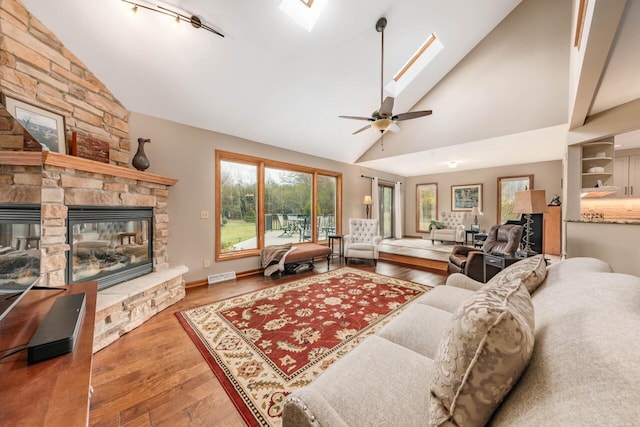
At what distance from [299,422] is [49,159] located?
105 inches

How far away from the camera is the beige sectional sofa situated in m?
0.40

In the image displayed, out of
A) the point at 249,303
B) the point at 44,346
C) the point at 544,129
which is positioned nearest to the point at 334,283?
the point at 249,303

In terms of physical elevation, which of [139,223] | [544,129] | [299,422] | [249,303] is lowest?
[249,303]

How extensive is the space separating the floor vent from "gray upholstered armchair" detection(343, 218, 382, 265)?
7.17ft

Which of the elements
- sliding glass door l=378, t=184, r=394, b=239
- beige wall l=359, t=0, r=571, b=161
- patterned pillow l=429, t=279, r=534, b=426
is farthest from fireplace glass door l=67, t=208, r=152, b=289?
sliding glass door l=378, t=184, r=394, b=239

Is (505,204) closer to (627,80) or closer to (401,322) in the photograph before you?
(627,80)

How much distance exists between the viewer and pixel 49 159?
1877 millimetres

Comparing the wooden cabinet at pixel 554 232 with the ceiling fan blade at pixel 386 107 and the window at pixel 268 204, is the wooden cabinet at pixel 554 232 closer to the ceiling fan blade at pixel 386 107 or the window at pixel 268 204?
the window at pixel 268 204

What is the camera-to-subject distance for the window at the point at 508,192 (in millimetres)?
6102

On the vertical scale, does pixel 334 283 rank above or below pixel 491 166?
below

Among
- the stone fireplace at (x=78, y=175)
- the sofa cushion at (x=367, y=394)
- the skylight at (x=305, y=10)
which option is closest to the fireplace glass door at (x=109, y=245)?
the stone fireplace at (x=78, y=175)

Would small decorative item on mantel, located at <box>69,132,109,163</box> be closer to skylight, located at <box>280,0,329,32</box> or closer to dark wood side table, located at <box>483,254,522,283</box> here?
skylight, located at <box>280,0,329,32</box>

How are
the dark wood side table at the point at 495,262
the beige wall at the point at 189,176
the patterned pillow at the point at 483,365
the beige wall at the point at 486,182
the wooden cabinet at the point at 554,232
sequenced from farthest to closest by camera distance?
the beige wall at the point at 486,182
the wooden cabinet at the point at 554,232
the beige wall at the point at 189,176
the dark wood side table at the point at 495,262
the patterned pillow at the point at 483,365

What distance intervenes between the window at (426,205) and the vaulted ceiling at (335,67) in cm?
289
